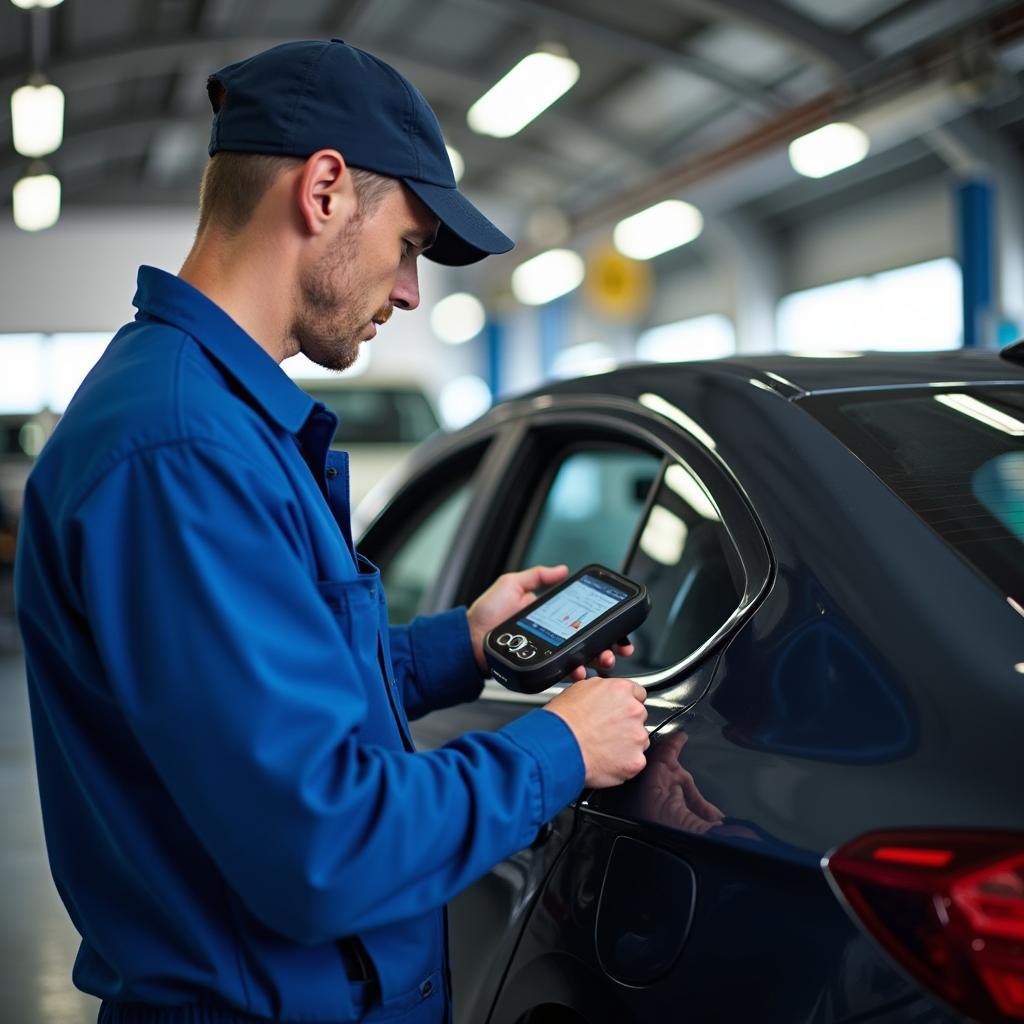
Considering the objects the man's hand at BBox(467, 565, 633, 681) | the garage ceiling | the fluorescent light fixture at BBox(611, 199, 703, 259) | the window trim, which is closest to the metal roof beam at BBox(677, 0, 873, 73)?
the garage ceiling

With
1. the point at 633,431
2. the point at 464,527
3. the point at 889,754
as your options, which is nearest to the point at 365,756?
the point at 889,754

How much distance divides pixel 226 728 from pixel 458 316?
16819mm

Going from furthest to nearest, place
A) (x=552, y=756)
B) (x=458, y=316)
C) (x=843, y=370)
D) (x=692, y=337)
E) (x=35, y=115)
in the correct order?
(x=458, y=316) → (x=692, y=337) → (x=35, y=115) → (x=843, y=370) → (x=552, y=756)

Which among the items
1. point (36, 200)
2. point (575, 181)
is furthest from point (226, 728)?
point (575, 181)

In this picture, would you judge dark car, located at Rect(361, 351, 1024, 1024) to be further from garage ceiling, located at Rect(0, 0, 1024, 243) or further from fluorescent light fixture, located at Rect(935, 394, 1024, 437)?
garage ceiling, located at Rect(0, 0, 1024, 243)

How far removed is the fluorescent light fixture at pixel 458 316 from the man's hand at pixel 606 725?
16245mm

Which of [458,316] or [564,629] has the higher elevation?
[458,316]

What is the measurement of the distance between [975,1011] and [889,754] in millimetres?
241

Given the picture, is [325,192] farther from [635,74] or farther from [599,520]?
[635,74]

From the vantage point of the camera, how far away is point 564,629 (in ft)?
5.06

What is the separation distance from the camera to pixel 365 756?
1.06 metres

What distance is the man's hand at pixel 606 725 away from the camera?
1.24 m

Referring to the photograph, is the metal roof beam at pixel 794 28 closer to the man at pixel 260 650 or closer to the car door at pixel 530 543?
the car door at pixel 530 543

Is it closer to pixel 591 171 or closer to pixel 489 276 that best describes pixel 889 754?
pixel 591 171
